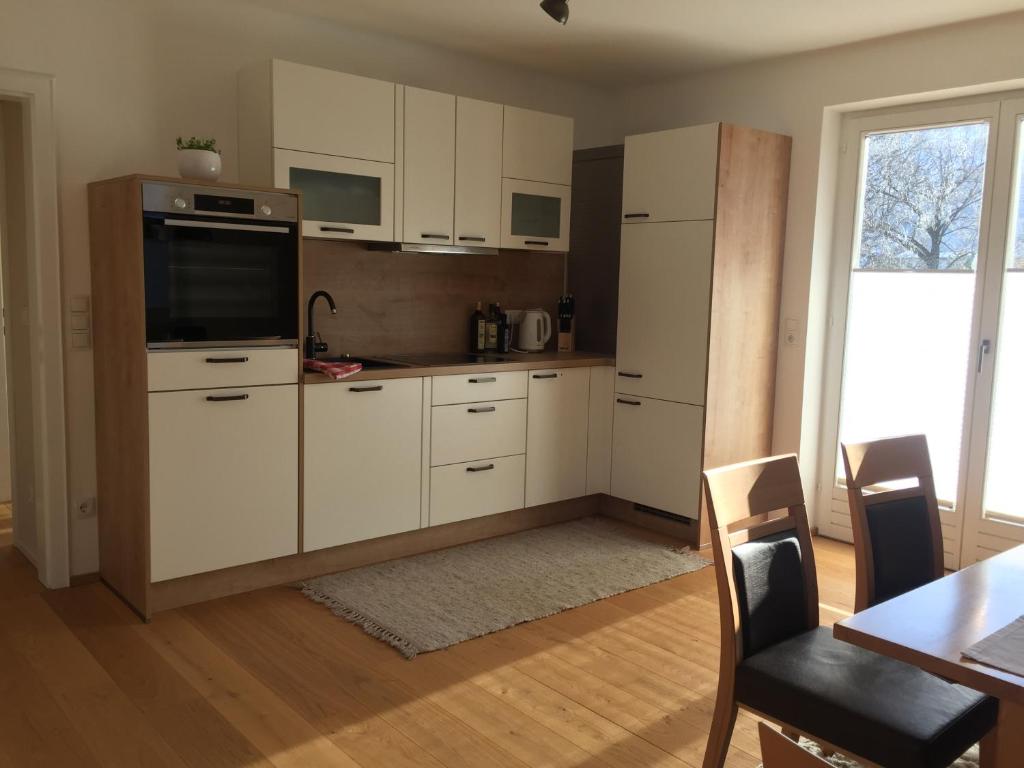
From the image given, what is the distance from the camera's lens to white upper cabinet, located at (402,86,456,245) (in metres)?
3.92

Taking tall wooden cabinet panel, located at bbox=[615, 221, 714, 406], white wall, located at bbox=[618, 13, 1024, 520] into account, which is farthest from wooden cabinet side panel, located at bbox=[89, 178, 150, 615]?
white wall, located at bbox=[618, 13, 1024, 520]

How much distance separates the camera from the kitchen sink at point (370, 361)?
390 centimetres

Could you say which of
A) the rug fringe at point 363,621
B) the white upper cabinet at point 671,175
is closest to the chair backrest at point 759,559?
the rug fringe at point 363,621

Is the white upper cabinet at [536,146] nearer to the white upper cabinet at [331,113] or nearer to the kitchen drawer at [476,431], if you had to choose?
the white upper cabinet at [331,113]

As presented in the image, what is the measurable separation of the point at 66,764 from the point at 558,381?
2.72 m

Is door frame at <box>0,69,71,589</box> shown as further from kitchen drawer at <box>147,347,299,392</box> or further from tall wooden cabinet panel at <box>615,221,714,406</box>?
tall wooden cabinet panel at <box>615,221,714,406</box>

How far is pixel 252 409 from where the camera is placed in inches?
132

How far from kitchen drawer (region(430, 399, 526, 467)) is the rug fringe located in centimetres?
80

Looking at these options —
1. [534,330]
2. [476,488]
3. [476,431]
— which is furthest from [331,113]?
[476,488]

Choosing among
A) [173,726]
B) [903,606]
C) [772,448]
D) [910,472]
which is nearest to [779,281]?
[772,448]

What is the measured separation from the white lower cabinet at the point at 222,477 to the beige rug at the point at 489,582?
1.11 feet

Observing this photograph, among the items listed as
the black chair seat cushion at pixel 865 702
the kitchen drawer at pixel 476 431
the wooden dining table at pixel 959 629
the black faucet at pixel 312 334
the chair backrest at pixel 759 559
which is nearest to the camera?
the wooden dining table at pixel 959 629

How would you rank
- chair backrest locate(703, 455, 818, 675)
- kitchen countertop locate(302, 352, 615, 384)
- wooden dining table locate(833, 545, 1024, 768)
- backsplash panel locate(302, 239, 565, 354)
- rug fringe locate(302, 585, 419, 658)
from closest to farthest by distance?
wooden dining table locate(833, 545, 1024, 768) < chair backrest locate(703, 455, 818, 675) < rug fringe locate(302, 585, 419, 658) < kitchen countertop locate(302, 352, 615, 384) < backsplash panel locate(302, 239, 565, 354)

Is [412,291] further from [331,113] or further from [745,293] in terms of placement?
[745,293]
